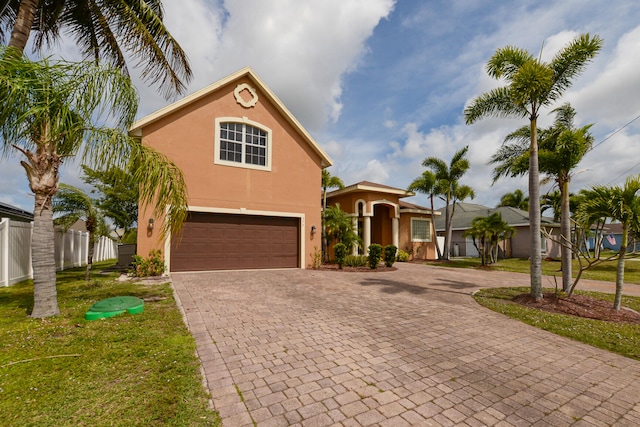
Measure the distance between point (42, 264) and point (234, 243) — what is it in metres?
7.48

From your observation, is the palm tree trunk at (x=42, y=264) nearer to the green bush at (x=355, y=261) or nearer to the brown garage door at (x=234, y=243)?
the brown garage door at (x=234, y=243)

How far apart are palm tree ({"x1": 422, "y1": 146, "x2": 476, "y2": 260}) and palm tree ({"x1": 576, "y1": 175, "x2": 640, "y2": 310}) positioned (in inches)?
563

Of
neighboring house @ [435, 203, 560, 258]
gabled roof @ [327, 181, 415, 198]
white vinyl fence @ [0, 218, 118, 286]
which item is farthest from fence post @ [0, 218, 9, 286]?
neighboring house @ [435, 203, 560, 258]

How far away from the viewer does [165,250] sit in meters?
11.6

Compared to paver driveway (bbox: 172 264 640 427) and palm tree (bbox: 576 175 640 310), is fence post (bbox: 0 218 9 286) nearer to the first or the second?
paver driveway (bbox: 172 264 640 427)

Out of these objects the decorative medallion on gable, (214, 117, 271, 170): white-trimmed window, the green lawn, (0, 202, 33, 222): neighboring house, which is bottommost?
the green lawn

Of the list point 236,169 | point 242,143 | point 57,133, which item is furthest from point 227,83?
point 57,133

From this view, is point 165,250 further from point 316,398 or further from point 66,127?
point 316,398

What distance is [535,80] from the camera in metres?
7.91

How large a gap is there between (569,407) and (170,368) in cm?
467

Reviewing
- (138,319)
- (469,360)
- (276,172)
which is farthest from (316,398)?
(276,172)

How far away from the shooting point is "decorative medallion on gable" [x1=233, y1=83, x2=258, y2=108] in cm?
1354

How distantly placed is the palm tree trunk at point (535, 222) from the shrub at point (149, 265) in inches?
501

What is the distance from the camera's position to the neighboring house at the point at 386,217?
1856 centimetres
